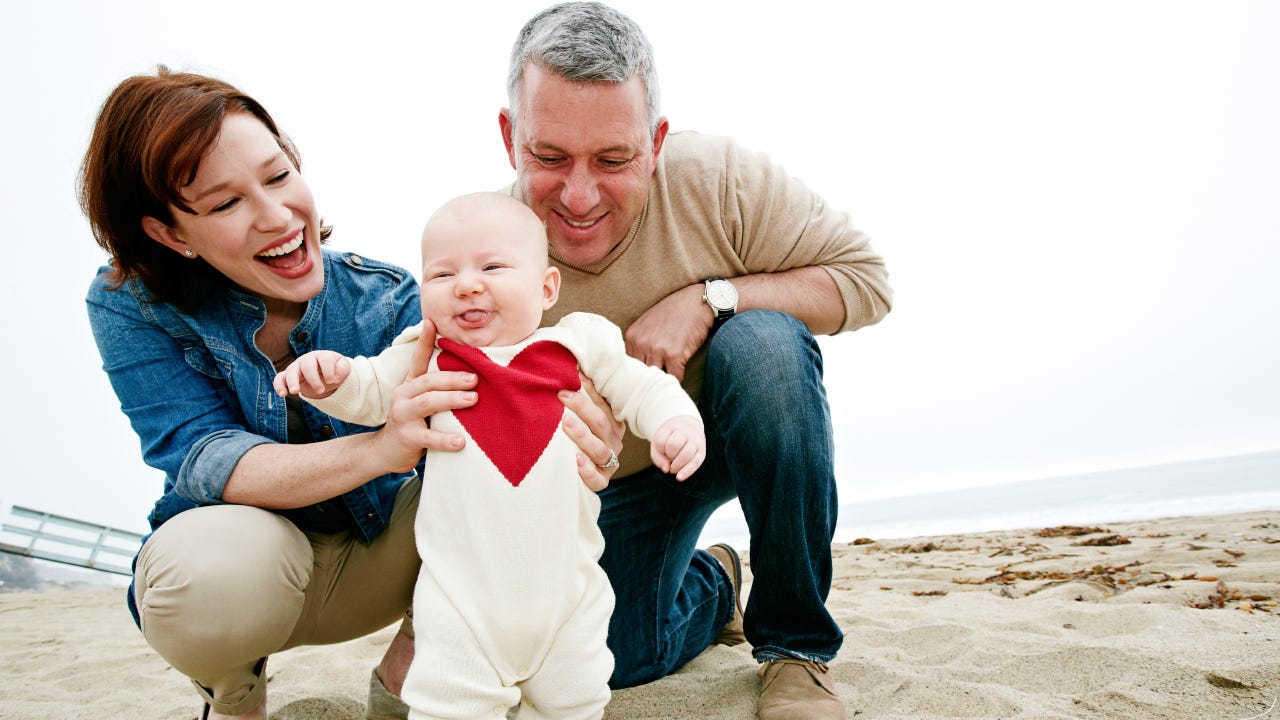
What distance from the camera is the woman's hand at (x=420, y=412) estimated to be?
5.39 ft

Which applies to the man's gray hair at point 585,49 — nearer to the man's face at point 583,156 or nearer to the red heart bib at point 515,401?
the man's face at point 583,156

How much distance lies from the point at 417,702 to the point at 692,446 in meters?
0.69

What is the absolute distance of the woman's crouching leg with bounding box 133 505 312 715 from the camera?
71.3 inches

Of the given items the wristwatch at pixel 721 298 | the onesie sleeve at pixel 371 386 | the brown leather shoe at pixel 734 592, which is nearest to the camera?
the onesie sleeve at pixel 371 386

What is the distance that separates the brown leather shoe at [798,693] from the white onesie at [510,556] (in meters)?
0.55

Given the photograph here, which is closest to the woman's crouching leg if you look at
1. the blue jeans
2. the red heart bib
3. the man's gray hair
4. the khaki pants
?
the khaki pants

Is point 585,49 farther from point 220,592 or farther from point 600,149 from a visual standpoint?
point 220,592

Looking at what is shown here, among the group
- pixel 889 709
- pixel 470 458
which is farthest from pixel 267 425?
pixel 889 709

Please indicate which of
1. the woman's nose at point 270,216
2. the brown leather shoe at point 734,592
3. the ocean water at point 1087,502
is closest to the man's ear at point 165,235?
the woman's nose at point 270,216

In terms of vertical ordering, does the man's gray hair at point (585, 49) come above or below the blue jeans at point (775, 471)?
above

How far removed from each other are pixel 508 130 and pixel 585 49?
445 mm

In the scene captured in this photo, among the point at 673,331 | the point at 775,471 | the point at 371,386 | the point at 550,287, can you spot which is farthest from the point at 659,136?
the point at 371,386

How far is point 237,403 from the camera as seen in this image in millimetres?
2145

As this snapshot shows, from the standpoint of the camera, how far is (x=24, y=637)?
4492 millimetres
